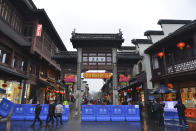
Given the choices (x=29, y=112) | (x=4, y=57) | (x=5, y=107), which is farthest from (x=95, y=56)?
(x=5, y=107)

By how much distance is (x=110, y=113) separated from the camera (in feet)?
38.7

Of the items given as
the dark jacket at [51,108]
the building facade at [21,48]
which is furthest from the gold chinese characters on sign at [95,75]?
the dark jacket at [51,108]

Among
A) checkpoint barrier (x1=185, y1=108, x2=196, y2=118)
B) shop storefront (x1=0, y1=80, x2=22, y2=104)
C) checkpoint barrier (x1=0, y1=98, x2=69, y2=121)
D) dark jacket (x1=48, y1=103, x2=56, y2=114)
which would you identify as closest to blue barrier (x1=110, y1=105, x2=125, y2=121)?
checkpoint barrier (x1=0, y1=98, x2=69, y2=121)

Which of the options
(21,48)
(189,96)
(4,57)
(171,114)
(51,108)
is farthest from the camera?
(21,48)

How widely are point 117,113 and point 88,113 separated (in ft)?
8.52

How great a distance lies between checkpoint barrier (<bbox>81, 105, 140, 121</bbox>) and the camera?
11555 millimetres

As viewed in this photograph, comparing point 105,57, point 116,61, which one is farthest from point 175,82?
point 105,57

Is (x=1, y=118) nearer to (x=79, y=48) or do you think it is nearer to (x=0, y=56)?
(x=0, y=56)

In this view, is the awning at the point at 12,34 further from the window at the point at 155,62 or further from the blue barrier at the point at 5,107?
the window at the point at 155,62

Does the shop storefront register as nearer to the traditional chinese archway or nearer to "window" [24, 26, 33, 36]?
the traditional chinese archway

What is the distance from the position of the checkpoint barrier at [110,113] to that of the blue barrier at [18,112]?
17.4 feet

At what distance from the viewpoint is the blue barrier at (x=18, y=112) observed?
11383 millimetres

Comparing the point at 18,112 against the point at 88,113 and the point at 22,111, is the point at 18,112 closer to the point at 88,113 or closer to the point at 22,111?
the point at 22,111

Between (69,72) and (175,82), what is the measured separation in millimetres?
13443
